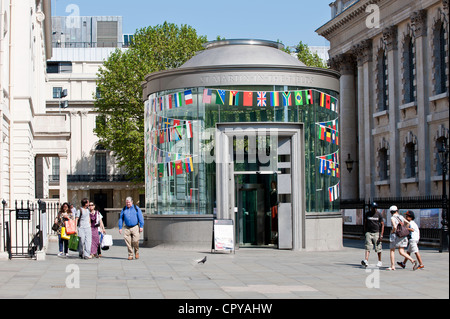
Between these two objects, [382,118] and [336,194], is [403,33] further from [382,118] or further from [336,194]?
[336,194]

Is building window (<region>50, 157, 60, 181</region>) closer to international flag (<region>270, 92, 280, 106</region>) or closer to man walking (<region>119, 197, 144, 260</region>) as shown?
international flag (<region>270, 92, 280, 106</region>)

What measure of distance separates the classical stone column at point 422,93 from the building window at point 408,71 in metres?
1.59

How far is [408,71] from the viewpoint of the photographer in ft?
145

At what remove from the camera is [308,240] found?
2642 cm

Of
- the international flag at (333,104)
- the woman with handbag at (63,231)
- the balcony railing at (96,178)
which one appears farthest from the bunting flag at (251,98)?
the balcony railing at (96,178)

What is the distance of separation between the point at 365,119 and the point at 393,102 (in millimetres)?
4272

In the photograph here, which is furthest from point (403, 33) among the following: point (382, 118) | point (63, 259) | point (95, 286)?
point (95, 286)

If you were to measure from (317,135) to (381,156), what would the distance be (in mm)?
22177

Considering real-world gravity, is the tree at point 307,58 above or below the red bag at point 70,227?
above

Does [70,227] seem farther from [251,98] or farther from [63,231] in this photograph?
[251,98]

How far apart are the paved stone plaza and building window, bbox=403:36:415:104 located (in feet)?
69.0

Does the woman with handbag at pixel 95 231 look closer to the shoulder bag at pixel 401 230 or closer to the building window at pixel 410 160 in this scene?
the shoulder bag at pixel 401 230

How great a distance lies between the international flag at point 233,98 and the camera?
86.7ft

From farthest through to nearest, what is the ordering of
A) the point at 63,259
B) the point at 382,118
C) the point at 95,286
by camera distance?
the point at 382,118, the point at 63,259, the point at 95,286
